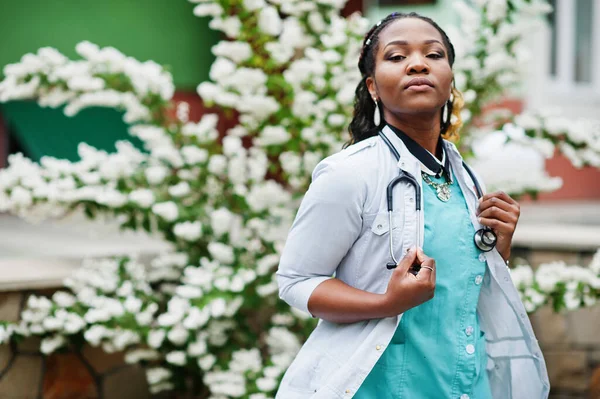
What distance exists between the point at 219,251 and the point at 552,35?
5.43 m

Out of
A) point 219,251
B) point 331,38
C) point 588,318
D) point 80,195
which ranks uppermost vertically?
point 331,38

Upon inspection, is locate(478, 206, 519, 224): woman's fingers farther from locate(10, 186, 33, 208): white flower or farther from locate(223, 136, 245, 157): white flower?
locate(10, 186, 33, 208): white flower

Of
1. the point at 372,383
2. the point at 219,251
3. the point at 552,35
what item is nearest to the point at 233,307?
the point at 219,251

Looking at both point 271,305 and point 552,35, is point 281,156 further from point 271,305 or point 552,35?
point 552,35

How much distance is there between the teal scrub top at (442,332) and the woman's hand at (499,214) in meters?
0.04

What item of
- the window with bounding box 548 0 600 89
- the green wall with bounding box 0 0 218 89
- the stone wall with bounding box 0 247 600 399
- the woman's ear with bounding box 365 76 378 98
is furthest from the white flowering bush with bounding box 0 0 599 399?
the window with bounding box 548 0 600 89

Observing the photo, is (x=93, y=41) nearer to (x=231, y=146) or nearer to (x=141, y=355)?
(x=231, y=146)

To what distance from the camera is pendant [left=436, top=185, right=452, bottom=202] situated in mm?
1870

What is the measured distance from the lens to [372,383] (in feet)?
5.84

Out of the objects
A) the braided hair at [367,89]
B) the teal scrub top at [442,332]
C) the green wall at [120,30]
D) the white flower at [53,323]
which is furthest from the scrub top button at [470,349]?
the green wall at [120,30]

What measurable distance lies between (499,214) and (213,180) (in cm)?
220

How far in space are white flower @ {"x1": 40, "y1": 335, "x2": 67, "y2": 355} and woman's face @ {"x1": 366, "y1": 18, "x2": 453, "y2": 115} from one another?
88.3 inches

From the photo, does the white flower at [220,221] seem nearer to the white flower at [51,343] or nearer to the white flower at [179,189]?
the white flower at [179,189]

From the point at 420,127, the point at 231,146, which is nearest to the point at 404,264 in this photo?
the point at 420,127
